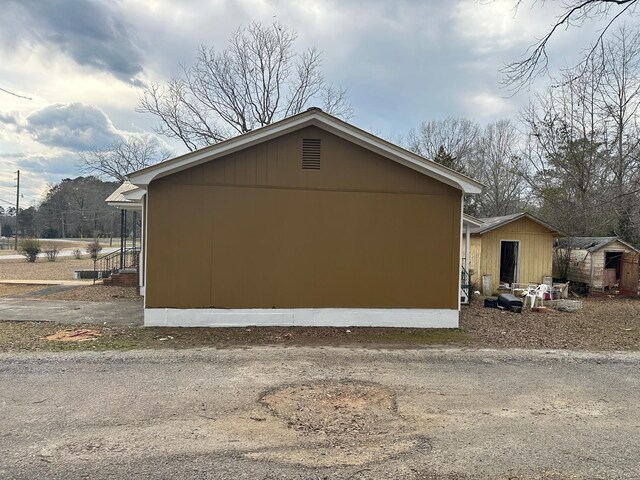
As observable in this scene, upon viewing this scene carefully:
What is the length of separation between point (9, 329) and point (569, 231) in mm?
19221

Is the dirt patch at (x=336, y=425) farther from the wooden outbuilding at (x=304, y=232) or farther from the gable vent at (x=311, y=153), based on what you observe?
the gable vent at (x=311, y=153)

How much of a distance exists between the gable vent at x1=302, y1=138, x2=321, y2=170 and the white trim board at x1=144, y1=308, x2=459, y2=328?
272cm

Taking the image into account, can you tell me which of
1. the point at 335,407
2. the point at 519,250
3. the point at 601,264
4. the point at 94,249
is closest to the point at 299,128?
the point at 335,407

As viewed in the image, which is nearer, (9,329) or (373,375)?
(373,375)

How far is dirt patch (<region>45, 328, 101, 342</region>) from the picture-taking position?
6360 millimetres

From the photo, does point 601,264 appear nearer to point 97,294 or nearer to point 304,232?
point 304,232

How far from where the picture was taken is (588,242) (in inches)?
617

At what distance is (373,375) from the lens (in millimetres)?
5000

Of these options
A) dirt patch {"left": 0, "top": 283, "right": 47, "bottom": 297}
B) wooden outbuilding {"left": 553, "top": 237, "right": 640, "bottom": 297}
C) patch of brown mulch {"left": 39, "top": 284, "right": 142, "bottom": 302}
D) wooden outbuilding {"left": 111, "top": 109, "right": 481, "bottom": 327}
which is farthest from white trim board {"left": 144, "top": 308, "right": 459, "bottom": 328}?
wooden outbuilding {"left": 553, "top": 237, "right": 640, "bottom": 297}

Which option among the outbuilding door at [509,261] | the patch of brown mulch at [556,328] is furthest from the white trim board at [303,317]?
the outbuilding door at [509,261]

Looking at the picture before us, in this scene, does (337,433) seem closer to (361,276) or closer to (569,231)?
(361,276)

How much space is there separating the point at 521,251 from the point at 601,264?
3182 millimetres

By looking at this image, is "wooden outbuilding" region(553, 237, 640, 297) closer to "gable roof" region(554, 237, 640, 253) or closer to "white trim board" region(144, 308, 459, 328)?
"gable roof" region(554, 237, 640, 253)

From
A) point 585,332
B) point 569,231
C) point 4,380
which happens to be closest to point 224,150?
point 4,380
